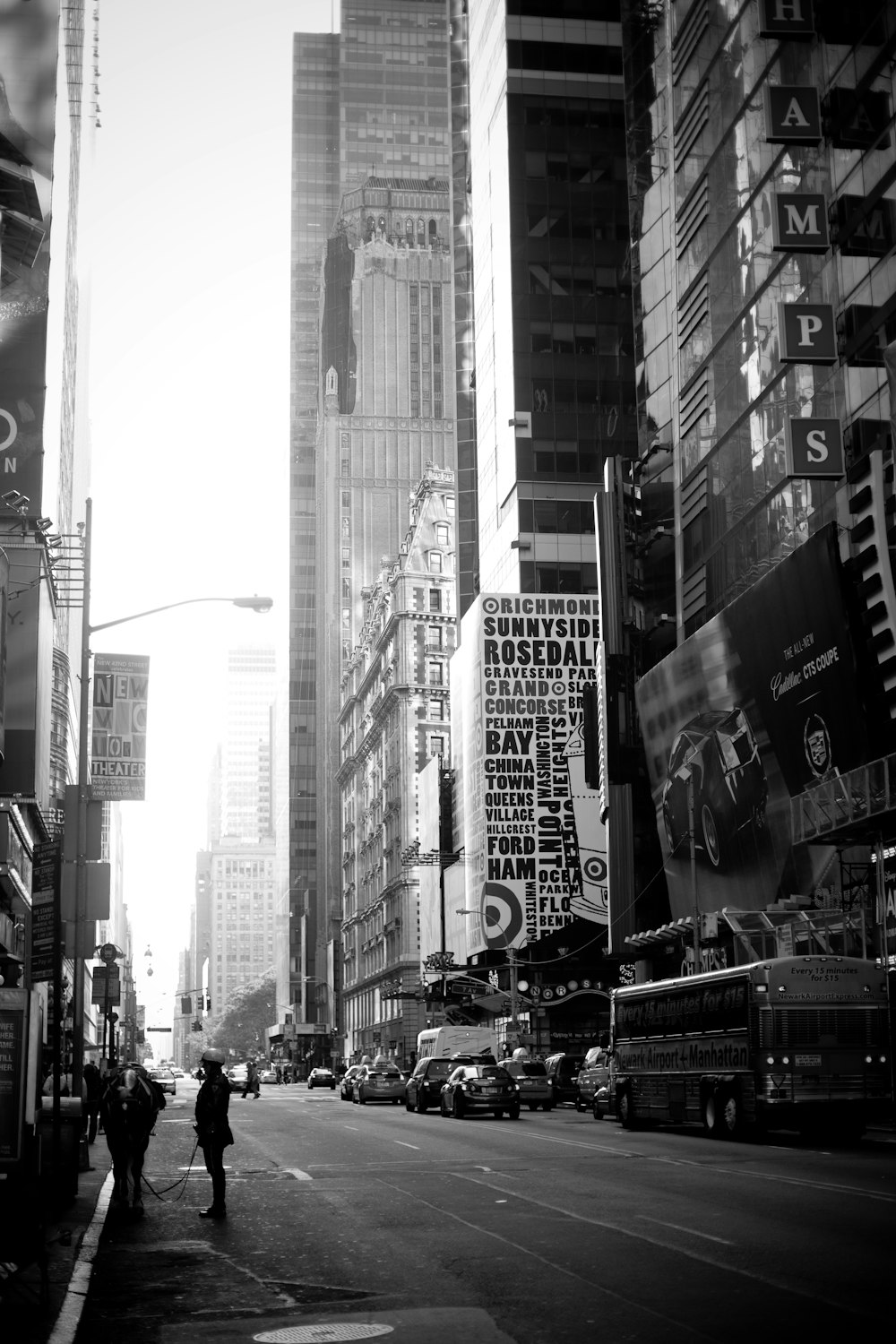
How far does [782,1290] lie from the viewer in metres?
11.0

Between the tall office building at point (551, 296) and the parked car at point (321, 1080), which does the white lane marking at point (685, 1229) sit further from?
the parked car at point (321, 1080)

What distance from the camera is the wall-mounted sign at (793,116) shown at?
150 ft

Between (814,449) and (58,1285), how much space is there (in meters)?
35.8

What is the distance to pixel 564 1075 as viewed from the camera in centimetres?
5481

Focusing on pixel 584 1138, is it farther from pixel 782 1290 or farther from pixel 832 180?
pixel 832 180

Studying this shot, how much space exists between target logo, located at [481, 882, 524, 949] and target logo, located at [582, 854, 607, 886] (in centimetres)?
390

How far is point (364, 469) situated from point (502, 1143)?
154 m

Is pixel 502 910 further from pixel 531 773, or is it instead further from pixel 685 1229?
pixel 685 1229

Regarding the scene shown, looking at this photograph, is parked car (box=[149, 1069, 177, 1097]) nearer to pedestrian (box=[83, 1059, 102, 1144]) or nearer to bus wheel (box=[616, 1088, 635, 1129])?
pedestrian (box=[83, 1059, 102, 1144])

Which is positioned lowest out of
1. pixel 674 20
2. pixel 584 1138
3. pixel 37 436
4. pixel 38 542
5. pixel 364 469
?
pixel 584 1138

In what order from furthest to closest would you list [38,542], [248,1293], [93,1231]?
[38,542] → [93,1231] → [248,1293]

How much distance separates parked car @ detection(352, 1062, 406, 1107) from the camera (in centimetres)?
5916

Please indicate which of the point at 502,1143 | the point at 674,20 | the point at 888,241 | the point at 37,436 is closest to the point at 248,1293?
the point at 502,1143

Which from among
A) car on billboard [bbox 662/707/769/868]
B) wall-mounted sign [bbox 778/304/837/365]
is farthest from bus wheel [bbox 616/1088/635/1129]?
wall-mounted sign [bbox 778/304/837/365]
